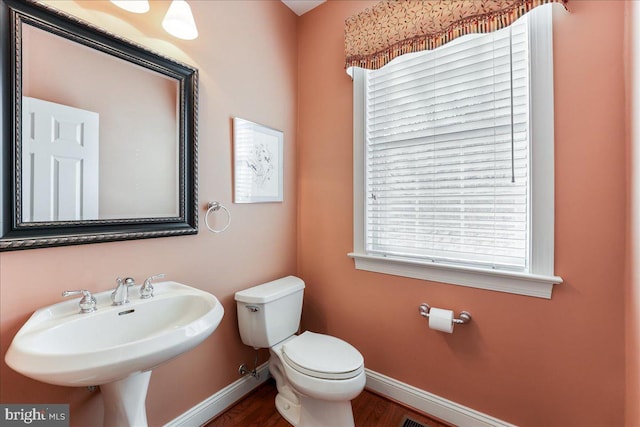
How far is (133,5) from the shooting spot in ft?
3.89

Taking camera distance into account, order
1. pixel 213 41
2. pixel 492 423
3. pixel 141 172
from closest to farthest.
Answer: pixel 141 172 < pixel 492 423 < pixel 213 41

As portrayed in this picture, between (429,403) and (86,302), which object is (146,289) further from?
(429,403)

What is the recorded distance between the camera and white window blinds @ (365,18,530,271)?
1375 mm

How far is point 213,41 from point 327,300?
1800 millimetres

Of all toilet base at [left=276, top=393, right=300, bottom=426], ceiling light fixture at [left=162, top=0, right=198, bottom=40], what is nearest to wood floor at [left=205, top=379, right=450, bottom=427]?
toilet base at [left=276, top=393, right=300, bottom=426]

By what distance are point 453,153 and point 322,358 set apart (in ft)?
4.25

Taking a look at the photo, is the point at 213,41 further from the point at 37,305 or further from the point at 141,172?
the point at 37,305

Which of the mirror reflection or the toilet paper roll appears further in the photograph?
the toilet paper roll

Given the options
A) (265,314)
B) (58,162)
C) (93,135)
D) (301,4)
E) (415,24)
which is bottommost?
(265,314)

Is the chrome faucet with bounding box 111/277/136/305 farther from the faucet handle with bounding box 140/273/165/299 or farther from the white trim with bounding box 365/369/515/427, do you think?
the white trim with bounding box 365/369/515/427

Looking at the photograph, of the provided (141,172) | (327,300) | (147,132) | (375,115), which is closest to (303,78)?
(375,115)

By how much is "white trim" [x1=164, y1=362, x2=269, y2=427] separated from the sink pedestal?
45 cm

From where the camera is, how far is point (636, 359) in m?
1.01

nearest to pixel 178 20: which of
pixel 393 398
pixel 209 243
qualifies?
pixel 209 243
